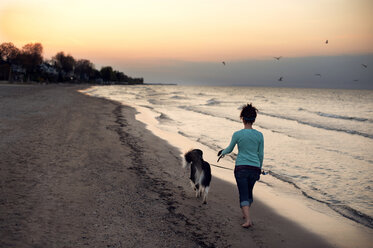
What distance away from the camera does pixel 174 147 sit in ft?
37.9

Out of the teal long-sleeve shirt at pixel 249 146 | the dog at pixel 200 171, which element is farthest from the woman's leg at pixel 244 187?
the dog at pixel 200 171

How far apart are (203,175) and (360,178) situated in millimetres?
6212

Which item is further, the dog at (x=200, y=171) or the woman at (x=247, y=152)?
the dog at (x=200, y=171)

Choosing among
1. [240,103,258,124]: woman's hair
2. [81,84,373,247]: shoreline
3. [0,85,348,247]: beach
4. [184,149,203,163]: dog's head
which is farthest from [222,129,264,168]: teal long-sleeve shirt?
[81,84,373,247]: shoreline

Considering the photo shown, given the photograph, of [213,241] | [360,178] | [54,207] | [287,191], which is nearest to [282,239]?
[213,241]

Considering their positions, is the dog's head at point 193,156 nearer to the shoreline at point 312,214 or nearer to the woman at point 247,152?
the woman at point 247,152

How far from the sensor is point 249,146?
14.2 ft

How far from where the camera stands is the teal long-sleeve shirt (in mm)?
4332

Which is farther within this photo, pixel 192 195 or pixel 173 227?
pixel 192 195

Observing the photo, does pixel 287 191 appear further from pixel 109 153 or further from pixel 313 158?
pixel 109 153

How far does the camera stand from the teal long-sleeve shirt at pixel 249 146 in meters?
4.33

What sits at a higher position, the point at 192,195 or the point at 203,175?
the point at 203,175

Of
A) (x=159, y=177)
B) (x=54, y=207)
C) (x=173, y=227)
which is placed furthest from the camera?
(x=159, y=177)

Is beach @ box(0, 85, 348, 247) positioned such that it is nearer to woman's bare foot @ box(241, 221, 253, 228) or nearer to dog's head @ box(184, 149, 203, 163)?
woman's bare foot @ box(241, 221, 253, 228)
